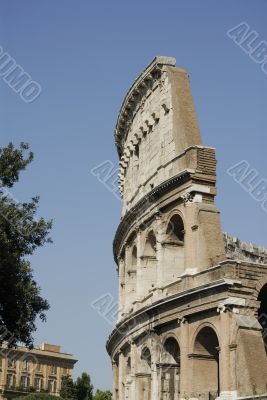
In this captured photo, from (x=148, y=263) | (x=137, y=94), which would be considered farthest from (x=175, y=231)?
(x=137, y=94)

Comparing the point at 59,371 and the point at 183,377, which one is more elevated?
the point at 59,371

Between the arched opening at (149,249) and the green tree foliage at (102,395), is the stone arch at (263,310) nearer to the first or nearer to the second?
the arched opening at (149,249)

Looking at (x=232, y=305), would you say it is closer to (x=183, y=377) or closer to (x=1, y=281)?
(x=183, y=377)

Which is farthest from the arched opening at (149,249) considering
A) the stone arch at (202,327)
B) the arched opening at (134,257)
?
the stone arch at (202,327)

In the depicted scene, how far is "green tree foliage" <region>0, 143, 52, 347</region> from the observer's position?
23.6 meters

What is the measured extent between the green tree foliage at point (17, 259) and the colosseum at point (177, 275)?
19.6 ft

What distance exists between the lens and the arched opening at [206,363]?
2652 cm

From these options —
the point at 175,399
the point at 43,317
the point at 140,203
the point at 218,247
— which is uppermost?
the point at 140,203

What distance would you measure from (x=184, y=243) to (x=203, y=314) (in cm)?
359

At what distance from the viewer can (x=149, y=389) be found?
3102 cm

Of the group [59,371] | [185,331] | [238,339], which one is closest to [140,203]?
[185,331]

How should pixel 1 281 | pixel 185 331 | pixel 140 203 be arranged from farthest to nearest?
1. pixel 140 203
2. pixel 185 331
3. pixel 1 281

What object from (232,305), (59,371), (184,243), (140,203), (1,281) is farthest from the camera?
(59,371)

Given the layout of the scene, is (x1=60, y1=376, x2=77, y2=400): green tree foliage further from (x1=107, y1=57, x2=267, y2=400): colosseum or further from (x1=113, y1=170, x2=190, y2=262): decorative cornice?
(x1=113, y1=170, x2=190, y2=262): decorative cornice
